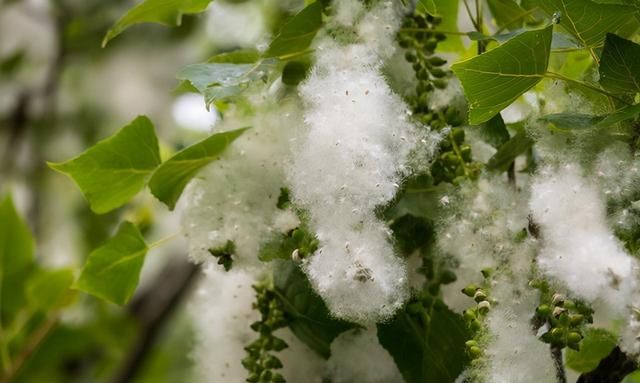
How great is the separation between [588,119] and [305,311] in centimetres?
25

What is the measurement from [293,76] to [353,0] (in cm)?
8

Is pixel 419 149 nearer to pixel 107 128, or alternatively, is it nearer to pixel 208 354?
pixel 208 354

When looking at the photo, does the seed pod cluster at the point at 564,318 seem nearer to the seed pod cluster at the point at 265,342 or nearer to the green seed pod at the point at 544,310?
the green seed pod at the point at 544,310

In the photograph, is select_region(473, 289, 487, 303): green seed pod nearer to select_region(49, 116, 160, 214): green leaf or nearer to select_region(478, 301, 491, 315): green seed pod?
select_region(478, 301, 491, 315): green seed pod

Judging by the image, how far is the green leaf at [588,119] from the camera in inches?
21.5

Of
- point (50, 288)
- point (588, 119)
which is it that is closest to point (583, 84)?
point (588, 119)

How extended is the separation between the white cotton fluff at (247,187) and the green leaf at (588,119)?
0.62 feet

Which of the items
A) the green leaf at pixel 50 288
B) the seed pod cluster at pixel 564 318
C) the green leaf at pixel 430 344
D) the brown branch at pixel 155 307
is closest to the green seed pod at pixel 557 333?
the seed pod cluster at pixel 564 318

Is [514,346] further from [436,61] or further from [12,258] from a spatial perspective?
[12,258]

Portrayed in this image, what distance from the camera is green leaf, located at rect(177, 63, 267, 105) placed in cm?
→ 65

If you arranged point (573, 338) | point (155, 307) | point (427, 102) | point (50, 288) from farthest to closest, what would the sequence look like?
point (155, 307), point (50, 288), point (427, 102), point (573, 338)

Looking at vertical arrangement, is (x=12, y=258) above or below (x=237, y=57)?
below

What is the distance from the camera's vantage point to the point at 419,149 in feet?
1.97

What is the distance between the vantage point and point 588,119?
58cm
